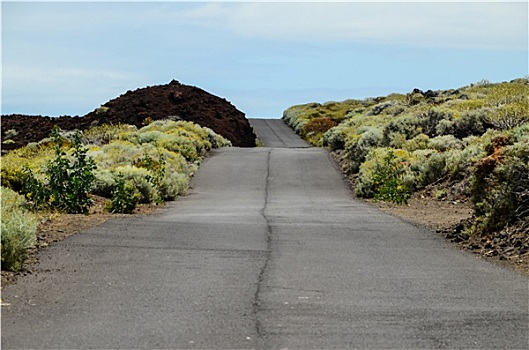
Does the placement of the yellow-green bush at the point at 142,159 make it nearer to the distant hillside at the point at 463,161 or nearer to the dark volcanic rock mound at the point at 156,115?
the distant hillside at the point at 463,161

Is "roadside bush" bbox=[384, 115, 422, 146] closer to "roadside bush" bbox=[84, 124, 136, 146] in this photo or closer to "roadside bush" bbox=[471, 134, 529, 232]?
"roadside bush" bbox=[84, 124, 136, 146]

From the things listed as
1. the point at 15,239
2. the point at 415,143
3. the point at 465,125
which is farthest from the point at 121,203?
the point at 465,125

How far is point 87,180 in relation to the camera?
63.1 feet

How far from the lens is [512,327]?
26.3 ft

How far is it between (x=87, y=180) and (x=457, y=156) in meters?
13.8

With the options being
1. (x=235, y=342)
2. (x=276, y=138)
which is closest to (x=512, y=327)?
(x=235, y=342)

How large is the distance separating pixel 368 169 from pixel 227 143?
2012cm

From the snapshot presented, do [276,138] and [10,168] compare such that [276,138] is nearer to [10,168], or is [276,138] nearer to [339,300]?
[10,168]

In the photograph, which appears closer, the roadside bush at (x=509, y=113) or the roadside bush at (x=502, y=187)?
the roadside bush at (x=502, y=187)

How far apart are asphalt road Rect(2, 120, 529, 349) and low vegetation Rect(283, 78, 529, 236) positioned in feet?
4.45

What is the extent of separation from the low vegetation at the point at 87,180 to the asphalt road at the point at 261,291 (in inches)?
24.4

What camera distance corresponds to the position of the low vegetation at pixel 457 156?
15.0 metres

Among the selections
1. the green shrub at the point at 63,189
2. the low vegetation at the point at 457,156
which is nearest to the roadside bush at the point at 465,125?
the low vegetation at the point at 457,156

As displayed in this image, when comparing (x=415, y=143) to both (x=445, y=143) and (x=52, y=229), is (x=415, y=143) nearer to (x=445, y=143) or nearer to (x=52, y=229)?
(x=445, y=143)
